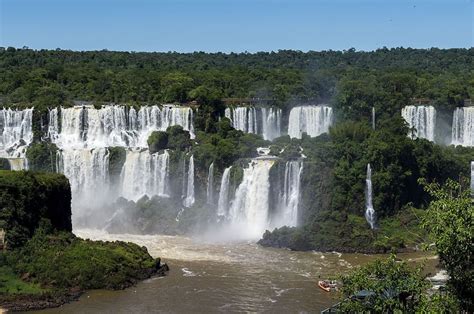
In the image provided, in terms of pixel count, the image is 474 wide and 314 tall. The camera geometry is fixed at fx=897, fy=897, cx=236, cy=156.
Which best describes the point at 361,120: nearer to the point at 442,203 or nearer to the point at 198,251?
the point at 198,251

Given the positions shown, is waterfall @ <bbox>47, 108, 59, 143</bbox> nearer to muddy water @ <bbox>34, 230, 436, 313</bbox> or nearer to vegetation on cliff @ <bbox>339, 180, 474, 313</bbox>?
muddy water @ <bbox>34, 230, 436, 313</bbox>

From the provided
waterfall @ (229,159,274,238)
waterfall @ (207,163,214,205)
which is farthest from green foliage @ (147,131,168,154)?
waterfall @ (229,159,274,238)

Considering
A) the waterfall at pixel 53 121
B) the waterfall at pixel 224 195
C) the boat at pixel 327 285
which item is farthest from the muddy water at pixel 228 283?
the waterfall at pixel 53 121

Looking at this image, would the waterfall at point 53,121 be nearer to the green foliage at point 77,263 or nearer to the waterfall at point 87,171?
the waterfall at point 87,171

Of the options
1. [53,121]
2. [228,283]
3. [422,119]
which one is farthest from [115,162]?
[422,119]

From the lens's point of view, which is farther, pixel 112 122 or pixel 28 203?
pixel 112 122

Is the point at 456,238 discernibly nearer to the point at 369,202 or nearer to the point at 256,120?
the point at 369,202
